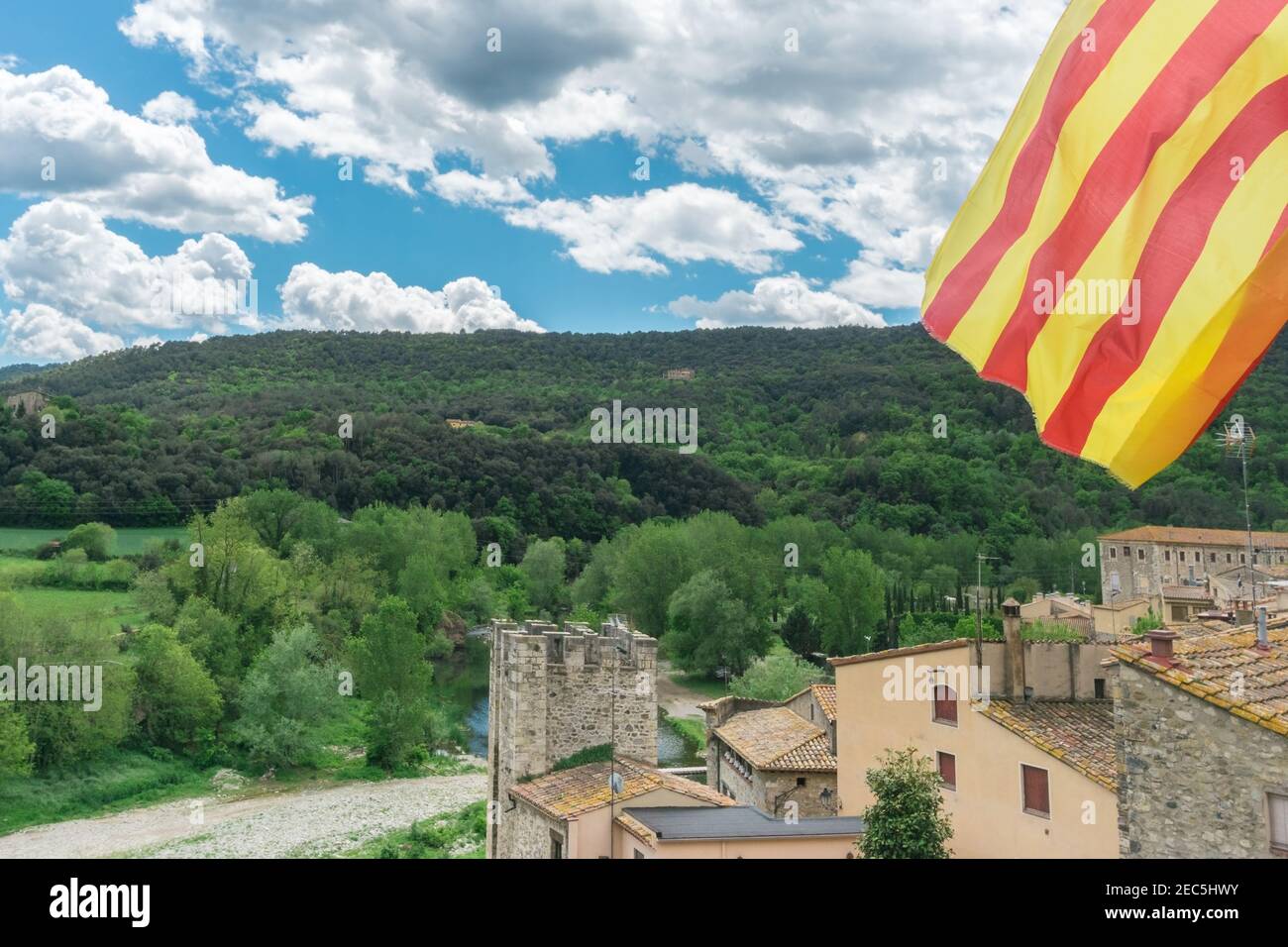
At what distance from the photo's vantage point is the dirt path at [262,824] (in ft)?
96.3

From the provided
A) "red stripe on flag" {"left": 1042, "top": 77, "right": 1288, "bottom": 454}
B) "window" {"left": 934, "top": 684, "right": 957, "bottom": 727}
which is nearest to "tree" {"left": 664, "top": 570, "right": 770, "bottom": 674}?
"window" {"left": 934, "top": 684, "right": 957, "bottom": 727}

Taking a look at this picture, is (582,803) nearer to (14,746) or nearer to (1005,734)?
(1005,734)

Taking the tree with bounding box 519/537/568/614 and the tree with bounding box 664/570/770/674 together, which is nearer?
the tree with bounding box 664/570/770/674

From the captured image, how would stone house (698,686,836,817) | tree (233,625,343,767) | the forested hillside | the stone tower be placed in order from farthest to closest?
the forested hillside < tree (233,625,343,767) < stone house (698,686,836,817) < the stone tower

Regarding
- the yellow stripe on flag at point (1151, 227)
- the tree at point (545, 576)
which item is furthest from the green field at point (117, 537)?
the yellow stripe on flag at point (1151, 227)

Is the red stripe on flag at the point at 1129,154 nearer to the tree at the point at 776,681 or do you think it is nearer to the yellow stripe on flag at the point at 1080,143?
the yellow stripe on flag at the point at 1080,143

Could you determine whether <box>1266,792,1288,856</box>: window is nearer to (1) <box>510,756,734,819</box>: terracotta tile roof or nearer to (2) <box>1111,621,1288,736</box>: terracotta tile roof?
(2) <box>1111,621,1288,736</box>: terracotta tile roof

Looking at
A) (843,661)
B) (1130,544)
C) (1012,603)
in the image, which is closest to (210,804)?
(843,661)

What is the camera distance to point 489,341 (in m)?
152

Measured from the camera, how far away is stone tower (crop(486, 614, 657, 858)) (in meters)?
19.6

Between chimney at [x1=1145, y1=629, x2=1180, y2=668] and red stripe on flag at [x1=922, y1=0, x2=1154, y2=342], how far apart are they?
6.94 m

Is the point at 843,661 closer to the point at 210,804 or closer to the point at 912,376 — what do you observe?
the point at 210,804

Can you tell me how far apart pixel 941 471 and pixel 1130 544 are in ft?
79.7

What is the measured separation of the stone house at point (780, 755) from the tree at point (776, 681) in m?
11.8
